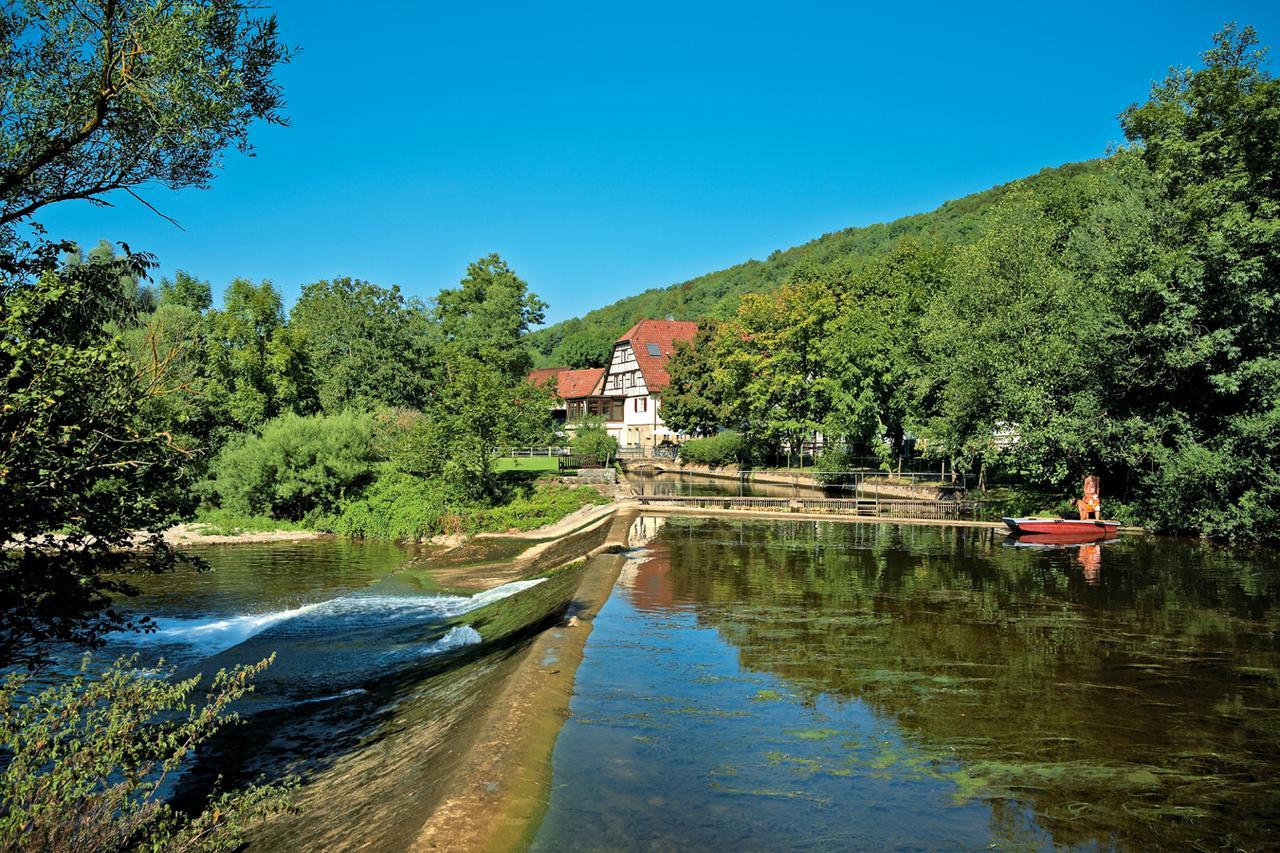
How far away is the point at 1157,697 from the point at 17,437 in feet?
41.2

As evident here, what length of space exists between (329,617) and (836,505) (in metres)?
23.4

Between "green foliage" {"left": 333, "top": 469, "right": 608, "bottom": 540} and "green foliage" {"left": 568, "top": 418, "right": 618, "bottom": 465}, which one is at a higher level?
"green foliage" {"left": 568, "top": 418, "right": 618, "bottom": 465}

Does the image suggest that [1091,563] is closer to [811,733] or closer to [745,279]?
[811,733]

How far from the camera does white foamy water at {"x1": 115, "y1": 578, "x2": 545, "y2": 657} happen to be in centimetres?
1716

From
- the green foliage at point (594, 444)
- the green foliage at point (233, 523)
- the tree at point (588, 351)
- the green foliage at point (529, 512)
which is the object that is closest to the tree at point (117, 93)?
the green foliage at point (529, 512)

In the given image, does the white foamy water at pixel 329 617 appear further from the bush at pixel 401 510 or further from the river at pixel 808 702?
the bush at pixel 401 510

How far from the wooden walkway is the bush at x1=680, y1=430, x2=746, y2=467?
71.4ft

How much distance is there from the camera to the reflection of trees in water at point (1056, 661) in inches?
289

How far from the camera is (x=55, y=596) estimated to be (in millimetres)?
6391

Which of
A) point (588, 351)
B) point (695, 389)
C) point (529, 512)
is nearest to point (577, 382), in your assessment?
point (588, 351)

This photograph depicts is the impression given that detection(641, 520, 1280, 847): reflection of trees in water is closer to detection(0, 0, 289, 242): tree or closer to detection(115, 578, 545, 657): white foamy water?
detection(115, 578, 545, 657): white foamy water

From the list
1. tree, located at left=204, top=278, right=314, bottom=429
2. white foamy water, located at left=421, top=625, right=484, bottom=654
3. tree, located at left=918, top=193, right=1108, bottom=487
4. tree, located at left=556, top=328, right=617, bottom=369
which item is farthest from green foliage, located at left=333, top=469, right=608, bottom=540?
tree, located at left=556, top=328, right=617, bottom=369

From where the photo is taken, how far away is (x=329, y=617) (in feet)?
62.5

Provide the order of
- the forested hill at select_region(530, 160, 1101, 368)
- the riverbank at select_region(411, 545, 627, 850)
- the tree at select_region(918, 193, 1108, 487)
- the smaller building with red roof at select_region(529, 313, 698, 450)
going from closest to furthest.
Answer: the riverbank at select_region(411, 545, 627, 850), the tree at select_region(918, 193, 1108, 487), the smaller building with red roof at select_region(529, 313, 698, 450), the forested hill at select_region(530, 160, 1101, 368)
